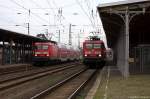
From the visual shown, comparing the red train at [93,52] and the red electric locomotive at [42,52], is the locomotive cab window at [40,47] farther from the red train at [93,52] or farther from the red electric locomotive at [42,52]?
the red train at [93,52]

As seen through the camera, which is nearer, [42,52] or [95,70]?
[95,70]

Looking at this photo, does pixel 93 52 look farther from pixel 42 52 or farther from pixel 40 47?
pixel 40 47

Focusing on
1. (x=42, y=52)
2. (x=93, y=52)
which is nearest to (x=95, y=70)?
(x=93, y=52)

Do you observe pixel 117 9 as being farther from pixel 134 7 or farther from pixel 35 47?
pixel 35 47

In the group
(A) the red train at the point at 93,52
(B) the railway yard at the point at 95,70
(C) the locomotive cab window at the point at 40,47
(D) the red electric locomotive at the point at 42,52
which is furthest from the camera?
(C) the locomotive cab window at the point at 40,47

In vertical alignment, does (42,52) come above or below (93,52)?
above

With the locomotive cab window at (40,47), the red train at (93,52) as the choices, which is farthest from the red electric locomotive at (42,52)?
the red train at (93,52)

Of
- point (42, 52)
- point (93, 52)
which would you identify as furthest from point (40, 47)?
point (93, 52)

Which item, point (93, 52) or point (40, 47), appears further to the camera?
point (40, 47)

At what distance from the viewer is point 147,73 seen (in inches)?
1158

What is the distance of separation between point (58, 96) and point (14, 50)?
1422 inches

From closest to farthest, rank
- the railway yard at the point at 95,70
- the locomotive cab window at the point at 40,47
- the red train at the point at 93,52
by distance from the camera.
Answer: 1. the railway yard at the point at 95,70
2. the red train at the point at 93,52
3. the locomotive cab window at the point at 40,47

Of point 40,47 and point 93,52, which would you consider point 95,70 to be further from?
point 40,47

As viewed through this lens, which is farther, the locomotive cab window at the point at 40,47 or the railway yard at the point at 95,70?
the locomotive cab window at the point at 40,47
